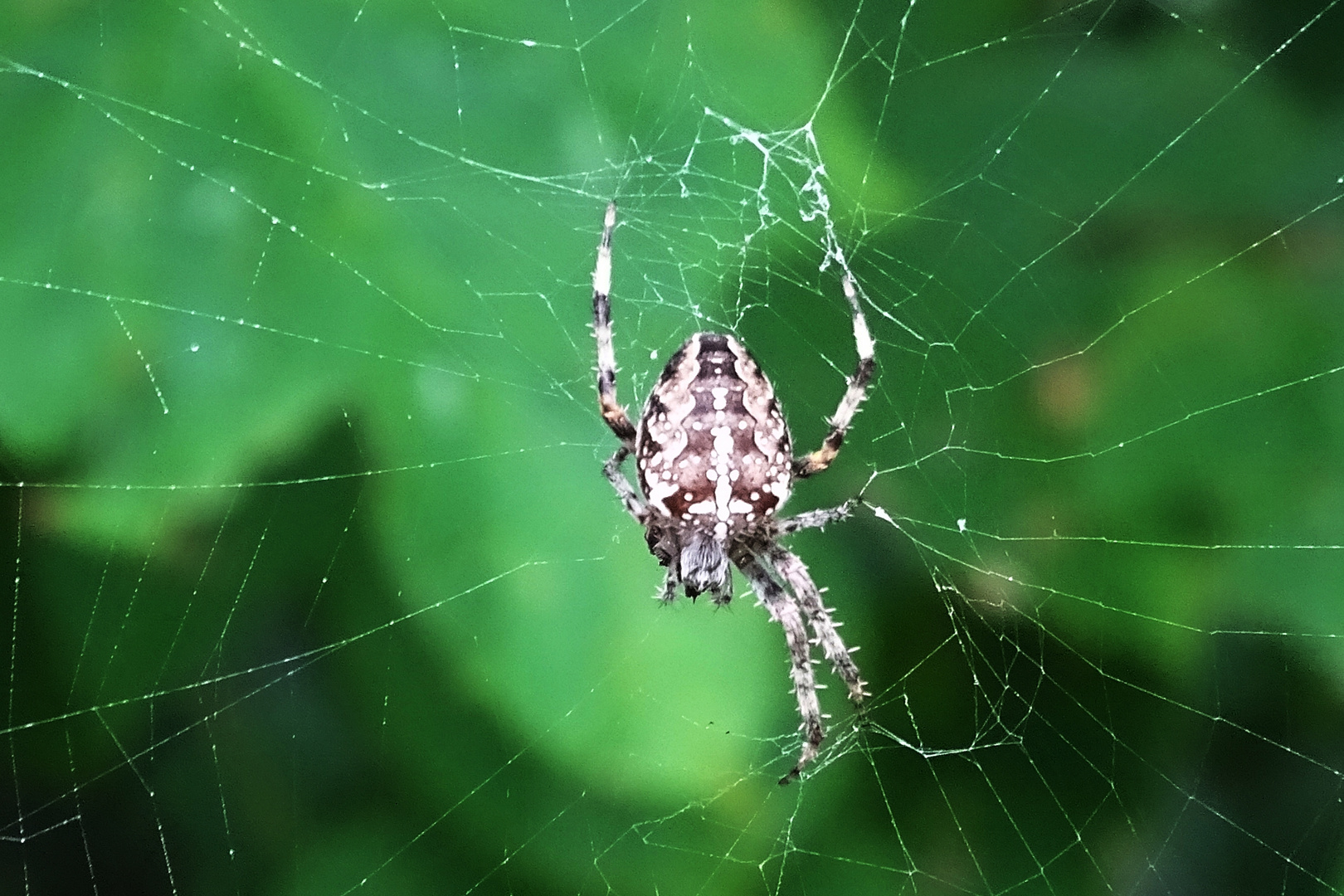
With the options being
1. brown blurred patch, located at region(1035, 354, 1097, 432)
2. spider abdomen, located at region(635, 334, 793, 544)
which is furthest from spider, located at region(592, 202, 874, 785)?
brown blurred patch, located at region(1035, 354, 1097, 432)

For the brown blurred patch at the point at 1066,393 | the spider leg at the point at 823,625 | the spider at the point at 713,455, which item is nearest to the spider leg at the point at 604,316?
the spider at the point at 713,455

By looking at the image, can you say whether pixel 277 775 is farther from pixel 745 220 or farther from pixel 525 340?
pixel 745 220

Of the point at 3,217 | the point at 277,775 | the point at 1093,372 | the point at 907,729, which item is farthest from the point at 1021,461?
the point at 3,217

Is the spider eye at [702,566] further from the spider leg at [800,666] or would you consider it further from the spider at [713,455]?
the spider leg at [800,666]

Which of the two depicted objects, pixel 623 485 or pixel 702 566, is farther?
pixel 702 566

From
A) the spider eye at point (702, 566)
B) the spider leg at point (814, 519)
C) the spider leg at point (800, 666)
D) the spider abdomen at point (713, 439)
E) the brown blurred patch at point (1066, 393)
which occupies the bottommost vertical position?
the spider leg at point (800, 666)

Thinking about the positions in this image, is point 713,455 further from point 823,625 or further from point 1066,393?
point 1066,393

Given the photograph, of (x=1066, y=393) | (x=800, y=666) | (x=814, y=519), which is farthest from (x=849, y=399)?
(x=800, y=666)

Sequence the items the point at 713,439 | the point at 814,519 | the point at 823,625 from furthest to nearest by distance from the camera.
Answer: the point at 823,625
the point at 814,519
the point at 713,439
